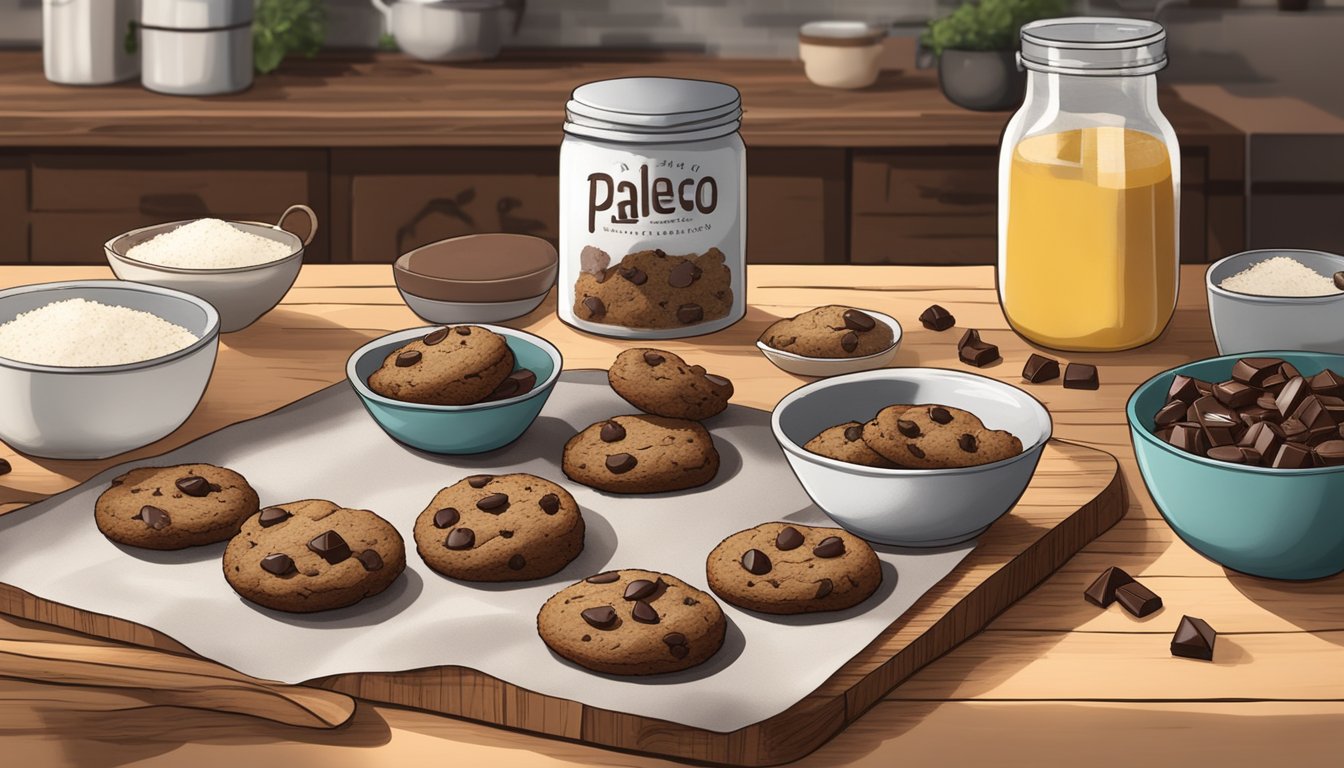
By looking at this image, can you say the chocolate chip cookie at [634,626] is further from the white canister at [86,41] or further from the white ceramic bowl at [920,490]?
the white canister at [86,41]

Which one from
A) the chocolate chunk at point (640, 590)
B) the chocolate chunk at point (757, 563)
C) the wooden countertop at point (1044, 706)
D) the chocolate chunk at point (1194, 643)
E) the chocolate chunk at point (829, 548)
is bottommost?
the wooden countertop at point (1044, 706)

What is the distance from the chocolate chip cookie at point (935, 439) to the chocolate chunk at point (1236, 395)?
16cm

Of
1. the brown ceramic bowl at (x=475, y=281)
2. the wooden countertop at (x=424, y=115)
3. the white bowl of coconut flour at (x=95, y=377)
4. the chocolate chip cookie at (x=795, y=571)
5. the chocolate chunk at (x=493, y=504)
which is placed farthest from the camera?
the wooden countertop at (x=424, y=115)

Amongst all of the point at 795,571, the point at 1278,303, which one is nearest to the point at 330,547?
the point at 795,571

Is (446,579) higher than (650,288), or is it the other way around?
(650,288)

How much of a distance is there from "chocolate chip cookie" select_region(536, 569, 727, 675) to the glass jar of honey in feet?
2.23

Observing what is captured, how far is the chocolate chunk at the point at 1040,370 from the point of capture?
1.52 metres

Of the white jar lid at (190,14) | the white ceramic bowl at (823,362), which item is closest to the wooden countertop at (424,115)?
the white jar lid at (190,14)

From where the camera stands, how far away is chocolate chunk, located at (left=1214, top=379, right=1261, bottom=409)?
116 centimetres

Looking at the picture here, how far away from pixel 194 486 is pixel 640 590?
15.0 inches

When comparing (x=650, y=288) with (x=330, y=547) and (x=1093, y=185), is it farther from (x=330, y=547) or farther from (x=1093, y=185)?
(x=330, y=547)

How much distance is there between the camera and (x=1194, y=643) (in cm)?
101

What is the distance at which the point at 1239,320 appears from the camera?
145cm

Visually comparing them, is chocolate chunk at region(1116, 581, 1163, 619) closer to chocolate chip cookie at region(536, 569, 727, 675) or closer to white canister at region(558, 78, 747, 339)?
chocolate chip cookie at region(536, 569, 727, 675)
